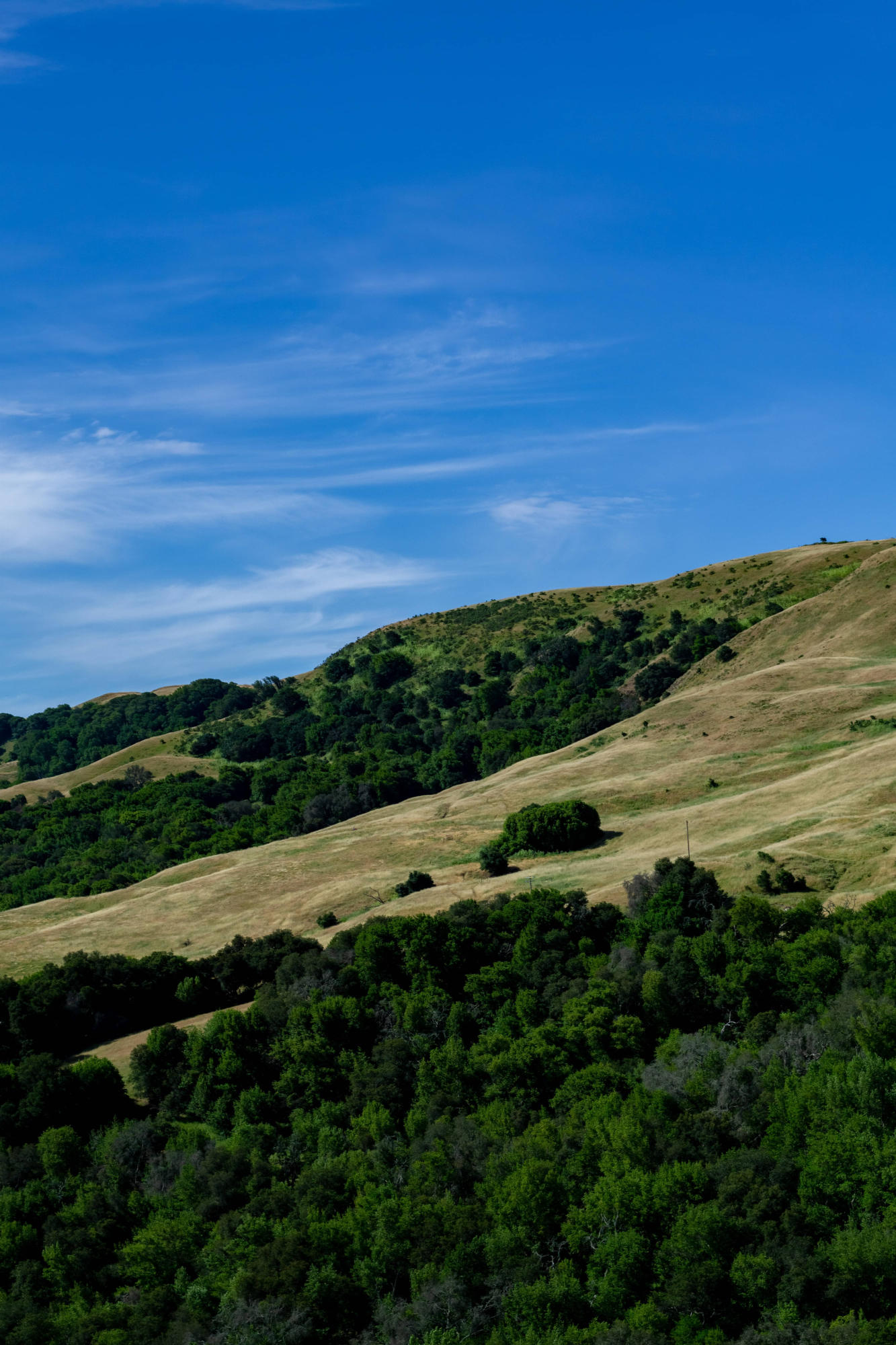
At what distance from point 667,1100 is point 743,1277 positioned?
7.46m

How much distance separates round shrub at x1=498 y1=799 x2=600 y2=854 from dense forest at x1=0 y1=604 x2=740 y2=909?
1714 inches

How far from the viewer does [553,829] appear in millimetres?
73438

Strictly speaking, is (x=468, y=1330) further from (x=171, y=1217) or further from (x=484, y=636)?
(x=484, y=636)

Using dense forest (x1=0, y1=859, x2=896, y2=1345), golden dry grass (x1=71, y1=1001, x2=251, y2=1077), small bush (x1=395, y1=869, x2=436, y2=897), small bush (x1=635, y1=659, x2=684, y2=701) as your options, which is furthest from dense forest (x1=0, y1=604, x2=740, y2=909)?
dense forest (x1=0, y1=859, x2=896, y2=1345)

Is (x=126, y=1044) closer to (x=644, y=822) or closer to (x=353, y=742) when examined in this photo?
(x=644, y=822)

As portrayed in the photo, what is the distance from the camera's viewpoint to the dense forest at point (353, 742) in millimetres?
120188

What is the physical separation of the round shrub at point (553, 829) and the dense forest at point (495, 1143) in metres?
14.9

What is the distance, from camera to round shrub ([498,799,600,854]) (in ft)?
240

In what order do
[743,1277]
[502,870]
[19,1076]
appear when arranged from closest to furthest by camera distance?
[743,1277] → [19,1076] → [502,870]

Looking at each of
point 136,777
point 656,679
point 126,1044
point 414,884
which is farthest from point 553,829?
point 136,777

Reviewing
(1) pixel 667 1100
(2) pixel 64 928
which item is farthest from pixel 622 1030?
(2) pixel 64 928

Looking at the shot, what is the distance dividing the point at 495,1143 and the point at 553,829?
107 ft

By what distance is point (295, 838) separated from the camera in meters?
95.2

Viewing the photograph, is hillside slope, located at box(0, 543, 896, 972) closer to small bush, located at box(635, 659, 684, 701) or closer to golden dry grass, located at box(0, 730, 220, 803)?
small bush, located at box(635, 659, 684, 701)
